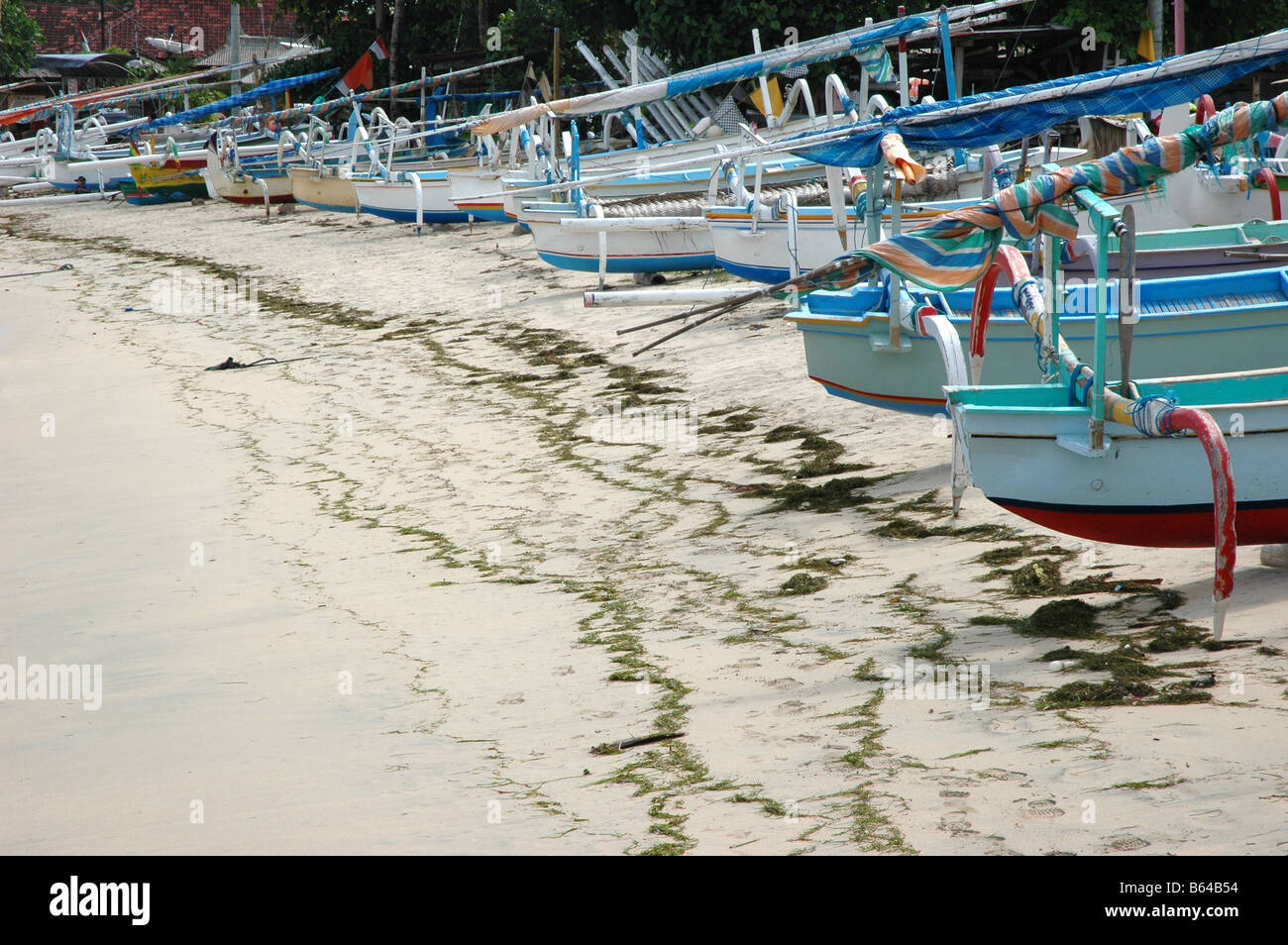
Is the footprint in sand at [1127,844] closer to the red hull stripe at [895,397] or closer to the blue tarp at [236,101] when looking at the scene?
Result: the red hull stripe at [895,397]

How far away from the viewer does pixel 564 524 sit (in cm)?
764

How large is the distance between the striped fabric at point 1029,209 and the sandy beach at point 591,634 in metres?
1.50

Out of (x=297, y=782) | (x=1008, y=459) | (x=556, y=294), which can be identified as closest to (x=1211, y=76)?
(x=1008, y=459)

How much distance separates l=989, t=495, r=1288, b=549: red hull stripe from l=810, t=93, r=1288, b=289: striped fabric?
109cm

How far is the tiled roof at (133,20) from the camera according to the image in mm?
50406

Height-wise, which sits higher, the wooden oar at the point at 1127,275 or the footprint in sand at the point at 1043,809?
the wooden oar at the point at 1127,275

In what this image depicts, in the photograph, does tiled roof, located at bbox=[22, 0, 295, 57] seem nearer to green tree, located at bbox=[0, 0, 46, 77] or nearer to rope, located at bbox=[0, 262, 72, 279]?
green tree, located at bbox=[0, 0, 46, 77]

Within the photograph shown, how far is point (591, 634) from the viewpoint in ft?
19.2

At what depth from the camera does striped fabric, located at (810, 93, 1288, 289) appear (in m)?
5.55

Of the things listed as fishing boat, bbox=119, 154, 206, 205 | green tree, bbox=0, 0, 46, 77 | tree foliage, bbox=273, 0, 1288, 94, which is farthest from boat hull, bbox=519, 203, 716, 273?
green tree, bbox=0, 0, 46, 77

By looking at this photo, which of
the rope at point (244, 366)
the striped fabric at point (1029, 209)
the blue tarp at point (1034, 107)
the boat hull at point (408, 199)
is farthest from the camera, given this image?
the boat hull at point (408, 199)

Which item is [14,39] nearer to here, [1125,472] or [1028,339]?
[1028,339]

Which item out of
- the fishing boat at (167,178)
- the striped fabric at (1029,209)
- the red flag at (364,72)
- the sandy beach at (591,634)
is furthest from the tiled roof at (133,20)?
the striped fabric at (1029,209)
